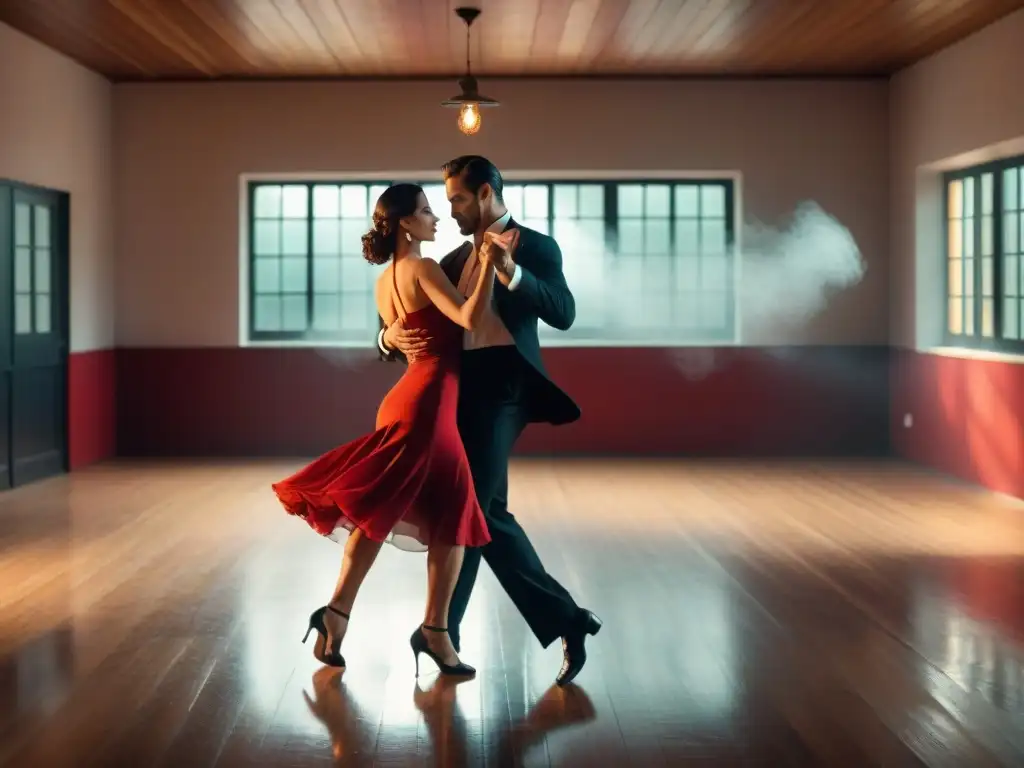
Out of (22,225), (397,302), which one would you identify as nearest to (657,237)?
(22,225)

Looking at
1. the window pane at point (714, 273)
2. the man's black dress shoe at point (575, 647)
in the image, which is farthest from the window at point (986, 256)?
the man's black dress shoe at point (575, 647)

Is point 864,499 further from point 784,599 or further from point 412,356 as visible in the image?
point 412,356

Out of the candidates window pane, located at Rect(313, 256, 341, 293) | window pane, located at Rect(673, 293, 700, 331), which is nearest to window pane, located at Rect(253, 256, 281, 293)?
window pane, located at Rect(313, 256, 341, 293)

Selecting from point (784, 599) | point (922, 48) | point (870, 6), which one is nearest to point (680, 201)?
point (922, 48)

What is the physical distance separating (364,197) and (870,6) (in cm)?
411

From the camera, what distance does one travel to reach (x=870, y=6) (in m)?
7.58

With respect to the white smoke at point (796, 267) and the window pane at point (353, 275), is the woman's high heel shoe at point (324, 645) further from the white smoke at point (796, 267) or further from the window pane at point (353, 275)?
the white smoke at point (796, 267)

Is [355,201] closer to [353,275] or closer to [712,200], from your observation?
[353,275]

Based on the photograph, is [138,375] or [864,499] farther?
[138,375]

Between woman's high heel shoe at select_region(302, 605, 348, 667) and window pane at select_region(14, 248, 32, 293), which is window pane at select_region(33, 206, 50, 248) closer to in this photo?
window pane at select_region(14, 248, 32, 293)

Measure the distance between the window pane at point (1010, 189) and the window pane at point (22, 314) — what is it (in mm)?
6184

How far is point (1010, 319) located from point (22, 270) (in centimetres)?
617

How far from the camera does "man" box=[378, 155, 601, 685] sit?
12.4ft

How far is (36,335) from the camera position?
8.82 metres
